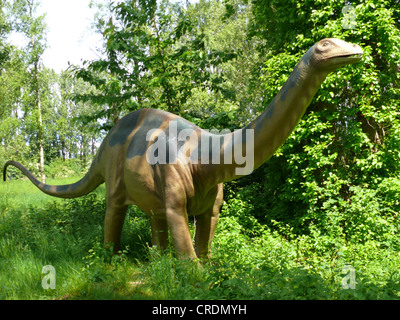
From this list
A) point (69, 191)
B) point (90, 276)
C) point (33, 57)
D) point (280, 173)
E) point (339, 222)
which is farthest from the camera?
point (33, 57)

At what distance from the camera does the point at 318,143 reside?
6523 mm

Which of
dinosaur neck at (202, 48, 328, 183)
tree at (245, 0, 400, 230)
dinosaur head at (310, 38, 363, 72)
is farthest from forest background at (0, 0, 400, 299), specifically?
dinosaur head at (310, 38, 363, 72)

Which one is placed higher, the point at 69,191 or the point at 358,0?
the point at 358,0

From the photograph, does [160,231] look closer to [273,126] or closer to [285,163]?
[273,126]

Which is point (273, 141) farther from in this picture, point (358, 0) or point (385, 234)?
point (358, 0)

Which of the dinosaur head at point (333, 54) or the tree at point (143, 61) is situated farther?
the tree at point (143, 61)

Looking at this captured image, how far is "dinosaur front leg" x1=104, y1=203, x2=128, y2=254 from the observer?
176 inches

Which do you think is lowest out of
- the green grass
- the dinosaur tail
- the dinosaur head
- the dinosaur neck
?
the green grass

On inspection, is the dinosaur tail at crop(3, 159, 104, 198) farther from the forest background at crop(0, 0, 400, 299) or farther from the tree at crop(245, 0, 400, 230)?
the tree at crop(245, 0, 400, 230)

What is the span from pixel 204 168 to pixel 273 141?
32.7 inches

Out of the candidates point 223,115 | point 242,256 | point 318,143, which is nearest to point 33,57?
point 223,115

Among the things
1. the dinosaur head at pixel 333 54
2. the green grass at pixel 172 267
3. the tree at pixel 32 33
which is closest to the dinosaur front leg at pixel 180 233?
the green grass at pixel 172 267

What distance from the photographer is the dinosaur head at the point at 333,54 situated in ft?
9.05

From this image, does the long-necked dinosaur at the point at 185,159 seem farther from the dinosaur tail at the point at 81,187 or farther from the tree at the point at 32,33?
the tree at the point at 32,33
